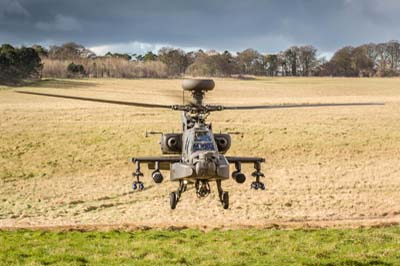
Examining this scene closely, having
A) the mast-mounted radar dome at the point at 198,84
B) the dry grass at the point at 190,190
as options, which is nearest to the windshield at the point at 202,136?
the mast-mounted radar dome at the point at 198,84

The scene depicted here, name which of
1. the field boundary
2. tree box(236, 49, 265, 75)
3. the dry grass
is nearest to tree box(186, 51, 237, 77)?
tree box(236, 49, 265, 75)

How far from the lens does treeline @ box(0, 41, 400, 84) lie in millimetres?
109938

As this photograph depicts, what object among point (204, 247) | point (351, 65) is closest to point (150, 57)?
point (351, 65)

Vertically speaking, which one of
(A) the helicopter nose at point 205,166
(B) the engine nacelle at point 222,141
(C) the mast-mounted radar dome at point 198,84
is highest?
(C) the mast-mounted radar dome at point 198,84

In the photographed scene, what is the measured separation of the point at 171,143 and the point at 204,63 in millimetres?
108382

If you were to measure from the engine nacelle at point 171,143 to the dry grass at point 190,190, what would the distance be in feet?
5.18

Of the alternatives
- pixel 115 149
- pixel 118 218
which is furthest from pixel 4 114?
pixel 118 218

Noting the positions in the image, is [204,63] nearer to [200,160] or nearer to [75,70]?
[75,70]

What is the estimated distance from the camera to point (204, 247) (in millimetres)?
20281

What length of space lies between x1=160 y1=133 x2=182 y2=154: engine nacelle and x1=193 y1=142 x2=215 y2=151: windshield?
237 cm

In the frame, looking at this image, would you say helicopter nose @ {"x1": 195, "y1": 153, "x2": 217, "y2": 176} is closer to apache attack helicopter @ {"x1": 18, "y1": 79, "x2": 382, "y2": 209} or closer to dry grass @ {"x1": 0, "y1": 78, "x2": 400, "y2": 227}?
apache attack helicopter @ {"x1": 18, "y1": 79, "x2": 382, "y2": 209}

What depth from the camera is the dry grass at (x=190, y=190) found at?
3359 cm

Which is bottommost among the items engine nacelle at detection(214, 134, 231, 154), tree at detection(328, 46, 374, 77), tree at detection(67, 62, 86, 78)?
engine nacelle at detection(214, 134, 231, 154)

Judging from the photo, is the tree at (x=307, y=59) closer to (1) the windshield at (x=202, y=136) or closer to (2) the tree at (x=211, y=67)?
(2) the tree at (x=211, y=67)
